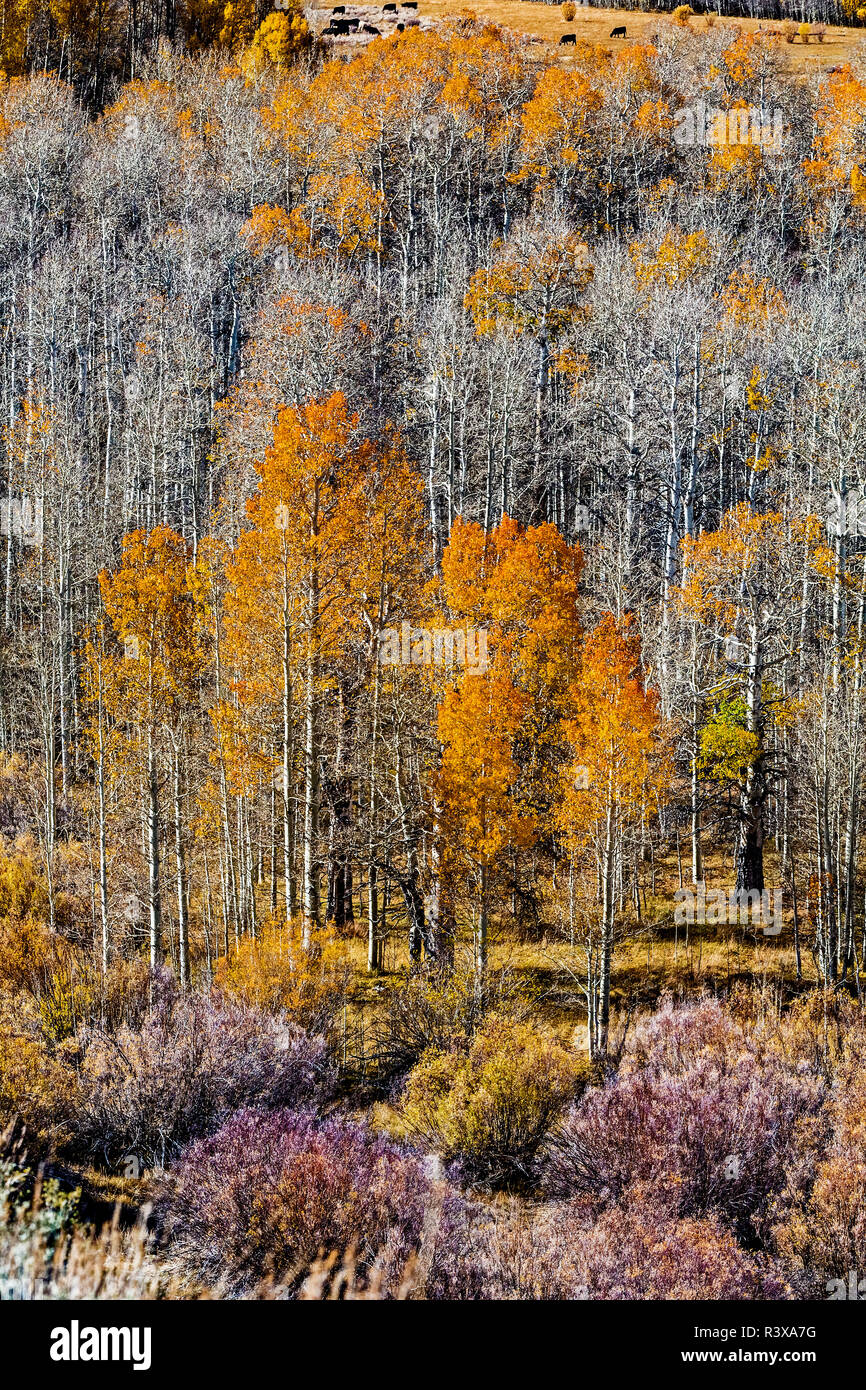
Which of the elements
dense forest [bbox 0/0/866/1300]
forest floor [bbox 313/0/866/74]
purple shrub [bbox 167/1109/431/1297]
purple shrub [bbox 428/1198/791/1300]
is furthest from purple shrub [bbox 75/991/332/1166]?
forest floor [bbox 313/0/866/74]

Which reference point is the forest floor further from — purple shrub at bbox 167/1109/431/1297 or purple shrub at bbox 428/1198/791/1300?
purple shrub at bbox 428/1198/791/1300

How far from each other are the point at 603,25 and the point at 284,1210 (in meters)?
115

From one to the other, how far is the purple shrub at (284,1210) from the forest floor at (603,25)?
94.3m

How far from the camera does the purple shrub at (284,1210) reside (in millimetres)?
10141

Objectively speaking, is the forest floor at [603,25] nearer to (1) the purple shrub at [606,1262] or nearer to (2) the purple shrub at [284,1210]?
(2) the purple shrub at [284,1210]

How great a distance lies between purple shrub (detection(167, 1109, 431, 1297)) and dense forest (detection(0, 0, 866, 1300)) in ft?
0.22

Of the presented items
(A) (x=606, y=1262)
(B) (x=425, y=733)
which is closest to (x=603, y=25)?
(B) (x=425, y=733)

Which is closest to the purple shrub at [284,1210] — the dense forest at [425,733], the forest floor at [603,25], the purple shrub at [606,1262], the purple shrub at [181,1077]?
the dense forest at [425,733]

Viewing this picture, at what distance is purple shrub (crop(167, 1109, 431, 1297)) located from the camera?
10141mm

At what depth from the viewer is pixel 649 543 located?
44094 mm

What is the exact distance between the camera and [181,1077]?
13.4 m
